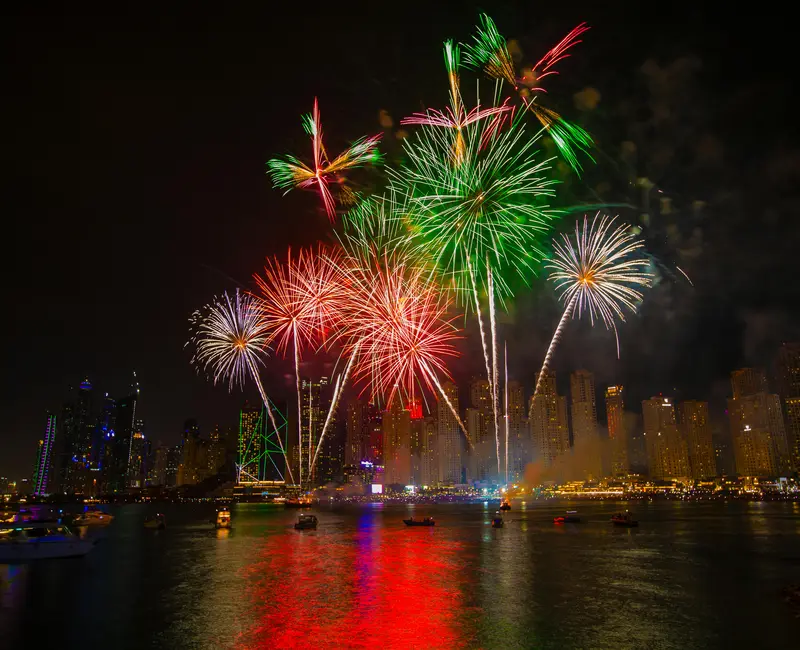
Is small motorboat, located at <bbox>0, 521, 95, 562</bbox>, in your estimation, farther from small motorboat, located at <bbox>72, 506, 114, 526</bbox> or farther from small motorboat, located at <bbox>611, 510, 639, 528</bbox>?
small motorboat, located at <bbox>611, 510, 639, 528</bbox>

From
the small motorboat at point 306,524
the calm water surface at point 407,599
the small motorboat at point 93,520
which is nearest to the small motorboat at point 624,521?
the calm water surface at point 407,599

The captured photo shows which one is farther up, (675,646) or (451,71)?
(451,71)

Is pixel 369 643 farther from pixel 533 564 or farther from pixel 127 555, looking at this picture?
pixel 127 555

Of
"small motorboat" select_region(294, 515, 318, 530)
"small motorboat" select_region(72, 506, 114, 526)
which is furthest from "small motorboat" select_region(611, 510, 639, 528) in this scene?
"small motorboat" select_region(72, 506, 114, 526)

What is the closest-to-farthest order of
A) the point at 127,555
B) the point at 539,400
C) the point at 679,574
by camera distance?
the point at 679,574 → the point at 127,555 → the point at 539,400

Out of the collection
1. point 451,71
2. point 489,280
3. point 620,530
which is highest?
point 451,71

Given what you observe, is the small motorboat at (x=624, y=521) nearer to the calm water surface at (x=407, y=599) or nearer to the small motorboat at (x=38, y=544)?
the calm water surface at (x=407, y=599)

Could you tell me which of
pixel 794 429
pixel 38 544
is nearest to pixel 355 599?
pixel 38 544

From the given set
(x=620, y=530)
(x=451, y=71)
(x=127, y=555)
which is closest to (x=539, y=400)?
(x=620, y=530)
